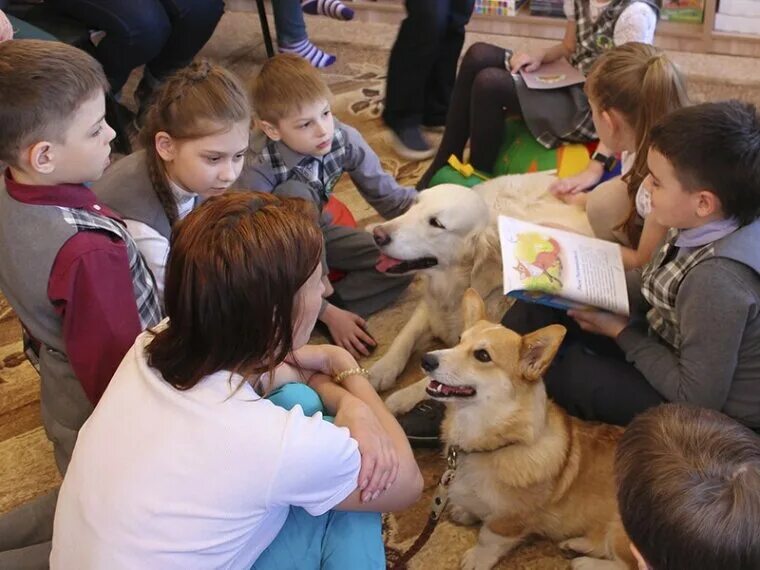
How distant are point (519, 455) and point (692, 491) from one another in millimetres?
645

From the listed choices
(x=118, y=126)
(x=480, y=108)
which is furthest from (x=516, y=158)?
(x=118, y=126)

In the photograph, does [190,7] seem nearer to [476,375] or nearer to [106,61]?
[106,61]

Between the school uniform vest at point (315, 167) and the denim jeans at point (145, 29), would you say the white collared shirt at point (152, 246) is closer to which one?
the school uniform vest at point (315, 167)

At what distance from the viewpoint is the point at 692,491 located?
974 millimetres

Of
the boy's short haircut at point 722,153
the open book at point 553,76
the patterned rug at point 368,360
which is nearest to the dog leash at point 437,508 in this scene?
the patterned rug at point 368,360

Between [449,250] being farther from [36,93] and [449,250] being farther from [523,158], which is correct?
[36,93]

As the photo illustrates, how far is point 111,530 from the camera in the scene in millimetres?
1062

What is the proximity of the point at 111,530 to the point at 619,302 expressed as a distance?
1.10 m

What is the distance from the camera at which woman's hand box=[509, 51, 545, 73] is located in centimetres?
250

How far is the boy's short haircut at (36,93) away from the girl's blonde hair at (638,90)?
→ 114 cm

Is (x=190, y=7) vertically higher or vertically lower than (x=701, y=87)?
higher

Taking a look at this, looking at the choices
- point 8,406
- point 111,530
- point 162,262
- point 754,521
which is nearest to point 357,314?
point 162,262

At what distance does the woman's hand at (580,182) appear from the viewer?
2.19m

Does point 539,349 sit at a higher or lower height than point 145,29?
lower
